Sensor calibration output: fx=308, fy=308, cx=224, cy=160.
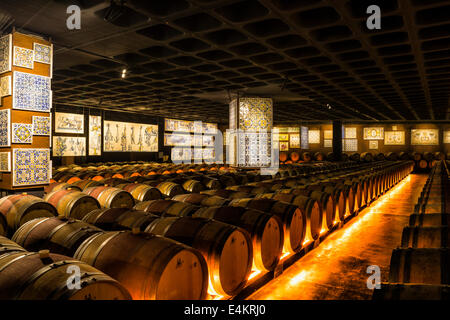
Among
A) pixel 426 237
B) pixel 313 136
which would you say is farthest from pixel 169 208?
pixel 313 136

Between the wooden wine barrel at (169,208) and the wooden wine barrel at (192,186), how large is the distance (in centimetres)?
255

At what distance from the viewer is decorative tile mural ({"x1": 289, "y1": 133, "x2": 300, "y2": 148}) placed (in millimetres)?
24697

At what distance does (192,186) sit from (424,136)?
69.2ft

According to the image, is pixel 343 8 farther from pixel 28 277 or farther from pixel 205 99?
pixel 205 99

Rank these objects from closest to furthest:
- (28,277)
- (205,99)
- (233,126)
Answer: (28,277) → (233,126) → (205,99)

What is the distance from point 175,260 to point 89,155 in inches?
575

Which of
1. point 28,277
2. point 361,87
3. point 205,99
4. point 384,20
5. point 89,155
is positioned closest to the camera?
point 28,277

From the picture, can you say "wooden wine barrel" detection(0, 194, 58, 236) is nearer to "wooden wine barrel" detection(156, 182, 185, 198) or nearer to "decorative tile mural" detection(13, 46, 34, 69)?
"decorative tile mural" detection(13, 46, 34, 69)

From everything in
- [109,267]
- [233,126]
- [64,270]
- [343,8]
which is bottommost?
[109,267]

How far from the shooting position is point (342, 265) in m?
4.04

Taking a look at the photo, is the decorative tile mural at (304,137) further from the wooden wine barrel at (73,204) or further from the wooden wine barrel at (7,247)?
the wooden wine barrel at (7,247)

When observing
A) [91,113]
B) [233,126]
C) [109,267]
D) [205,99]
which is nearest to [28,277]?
[109,267]

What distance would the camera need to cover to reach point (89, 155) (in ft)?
50.0

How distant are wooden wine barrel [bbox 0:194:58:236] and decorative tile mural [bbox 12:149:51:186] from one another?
81cm
